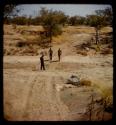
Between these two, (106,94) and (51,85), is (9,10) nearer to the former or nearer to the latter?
(51,85)

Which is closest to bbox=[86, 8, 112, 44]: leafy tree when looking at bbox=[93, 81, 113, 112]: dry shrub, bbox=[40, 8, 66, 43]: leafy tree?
bbox=[40, 8, 66, 43]: leafy tree

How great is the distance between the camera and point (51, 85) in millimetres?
1359

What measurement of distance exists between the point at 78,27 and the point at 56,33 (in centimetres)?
12

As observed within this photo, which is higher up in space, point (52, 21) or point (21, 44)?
point (52, 21)

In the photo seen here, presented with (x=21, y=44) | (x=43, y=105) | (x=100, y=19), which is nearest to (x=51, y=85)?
(x=43, y=105)

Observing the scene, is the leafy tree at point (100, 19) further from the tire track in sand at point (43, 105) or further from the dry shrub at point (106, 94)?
the tire track in sand at point (43, 105)

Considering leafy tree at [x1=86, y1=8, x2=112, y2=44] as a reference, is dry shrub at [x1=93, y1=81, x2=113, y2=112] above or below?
below

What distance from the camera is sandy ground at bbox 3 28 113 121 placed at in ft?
4.39

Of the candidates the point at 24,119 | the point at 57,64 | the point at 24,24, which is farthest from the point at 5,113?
the point at 24,24

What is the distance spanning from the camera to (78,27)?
137 cm

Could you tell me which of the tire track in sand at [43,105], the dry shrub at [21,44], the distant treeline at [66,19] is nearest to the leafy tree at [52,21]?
the distant treeline at [66,19]

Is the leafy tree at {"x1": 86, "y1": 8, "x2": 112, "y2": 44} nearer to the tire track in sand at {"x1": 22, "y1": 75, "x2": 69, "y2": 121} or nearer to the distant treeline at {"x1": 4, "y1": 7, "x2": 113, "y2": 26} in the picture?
the distant treeline at {"x1": 4, "y1": 7, "x2": 113, "y2": 26}

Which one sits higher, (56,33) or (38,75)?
(56,33)
